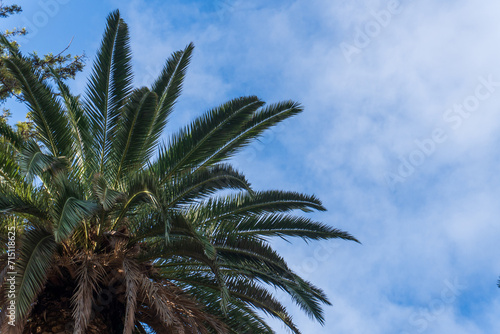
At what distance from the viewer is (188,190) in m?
8.50

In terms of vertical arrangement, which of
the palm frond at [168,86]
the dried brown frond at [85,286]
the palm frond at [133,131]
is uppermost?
the palm frond at [168,86]

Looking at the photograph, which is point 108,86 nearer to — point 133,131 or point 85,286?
point 133,131

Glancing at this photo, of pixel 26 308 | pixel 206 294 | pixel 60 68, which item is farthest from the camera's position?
pixel 60 68

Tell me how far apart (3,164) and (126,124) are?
74.0 inches

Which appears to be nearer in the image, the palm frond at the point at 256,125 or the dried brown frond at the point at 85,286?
the dried brown frond at the point at 85,286

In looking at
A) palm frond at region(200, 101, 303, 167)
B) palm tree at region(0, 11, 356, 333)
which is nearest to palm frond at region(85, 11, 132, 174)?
palm tree at region(0, 11, 356, 333)

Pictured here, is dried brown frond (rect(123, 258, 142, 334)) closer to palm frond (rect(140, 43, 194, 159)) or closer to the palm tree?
the palm tree

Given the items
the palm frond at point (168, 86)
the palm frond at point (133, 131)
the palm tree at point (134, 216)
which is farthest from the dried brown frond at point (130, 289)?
the palm frond at point (168, 86)

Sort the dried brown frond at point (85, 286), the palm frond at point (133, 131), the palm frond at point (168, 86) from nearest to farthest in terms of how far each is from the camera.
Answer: the dried brown frond at point (85, 286) < the palm frond at point (133, 131) < the palm frond at point (168, 86)

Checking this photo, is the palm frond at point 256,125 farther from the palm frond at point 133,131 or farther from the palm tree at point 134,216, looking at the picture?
the palm frond at point 133,131

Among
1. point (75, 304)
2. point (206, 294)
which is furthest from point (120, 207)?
point (206, 294)

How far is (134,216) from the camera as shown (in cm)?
868

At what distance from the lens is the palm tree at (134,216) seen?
24.4 feet

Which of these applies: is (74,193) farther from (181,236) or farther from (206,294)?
(206,294)
